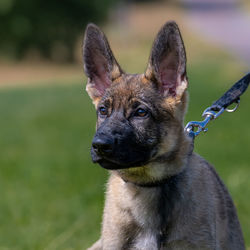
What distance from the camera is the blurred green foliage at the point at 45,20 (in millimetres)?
22656

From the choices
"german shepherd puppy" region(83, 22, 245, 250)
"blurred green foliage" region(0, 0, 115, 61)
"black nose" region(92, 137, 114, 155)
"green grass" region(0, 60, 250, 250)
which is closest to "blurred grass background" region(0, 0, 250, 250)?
"green grass" region(0, 60, 250, 250)

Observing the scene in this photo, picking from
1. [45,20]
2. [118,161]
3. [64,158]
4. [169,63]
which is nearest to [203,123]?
[169,63]

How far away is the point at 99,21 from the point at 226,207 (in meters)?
19.1

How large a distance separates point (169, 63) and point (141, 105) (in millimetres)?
482

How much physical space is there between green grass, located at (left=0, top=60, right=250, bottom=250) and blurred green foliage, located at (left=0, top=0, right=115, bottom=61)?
812 cm

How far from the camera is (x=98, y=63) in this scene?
5.16 metres

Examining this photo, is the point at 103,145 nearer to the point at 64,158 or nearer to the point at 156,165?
the point at 156,165

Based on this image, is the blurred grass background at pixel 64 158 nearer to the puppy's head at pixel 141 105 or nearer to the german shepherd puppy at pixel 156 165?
the german shepherd puppy at pixel 156 165

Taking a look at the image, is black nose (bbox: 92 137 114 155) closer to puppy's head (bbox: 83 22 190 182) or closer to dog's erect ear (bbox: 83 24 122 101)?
puppy's head (bbox: 83 22 190 182)

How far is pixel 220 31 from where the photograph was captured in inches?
1129

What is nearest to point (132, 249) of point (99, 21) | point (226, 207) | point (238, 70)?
point (226, 207)

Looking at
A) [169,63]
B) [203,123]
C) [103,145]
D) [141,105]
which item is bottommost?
[203,123]

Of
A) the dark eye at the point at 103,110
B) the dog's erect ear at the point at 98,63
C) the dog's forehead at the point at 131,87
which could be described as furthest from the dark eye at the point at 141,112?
the dog's erect ear at the point at 98,63

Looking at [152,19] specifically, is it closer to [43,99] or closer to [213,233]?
[43,99]
